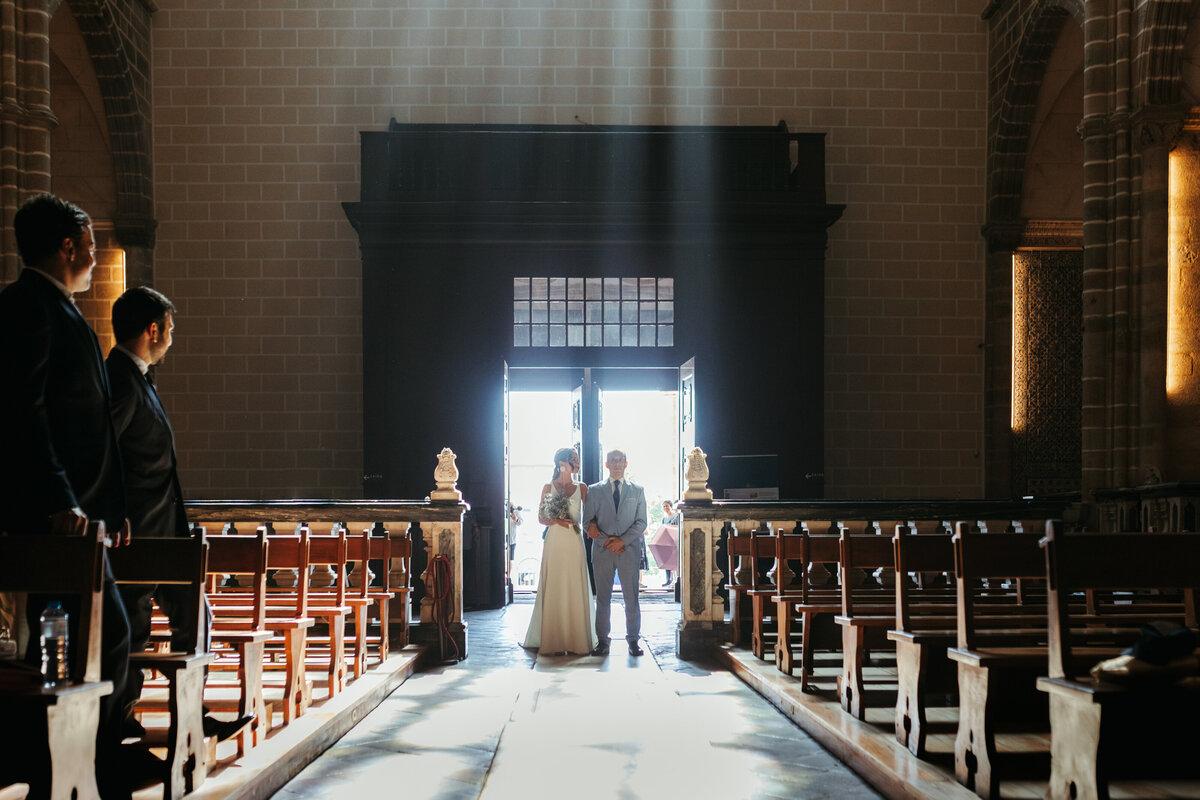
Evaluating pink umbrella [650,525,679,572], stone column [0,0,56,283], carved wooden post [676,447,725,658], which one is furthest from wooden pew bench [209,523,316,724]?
pink umbrella [650,525,679,572]

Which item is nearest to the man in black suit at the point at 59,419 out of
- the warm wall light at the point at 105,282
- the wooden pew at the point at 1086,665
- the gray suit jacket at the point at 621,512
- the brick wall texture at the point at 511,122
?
the wooden pew at the point at 1086,665

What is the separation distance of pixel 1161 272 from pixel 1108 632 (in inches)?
219

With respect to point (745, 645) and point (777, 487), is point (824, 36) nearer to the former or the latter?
point (777, 487)

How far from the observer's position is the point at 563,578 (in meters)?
8.62

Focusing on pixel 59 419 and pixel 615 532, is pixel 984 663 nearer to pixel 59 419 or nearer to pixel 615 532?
pixel 59 419

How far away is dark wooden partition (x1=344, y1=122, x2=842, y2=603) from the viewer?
11.8 metres

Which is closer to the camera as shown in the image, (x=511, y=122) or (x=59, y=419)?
(x=59, y=419)

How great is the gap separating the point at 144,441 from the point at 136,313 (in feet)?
1.49

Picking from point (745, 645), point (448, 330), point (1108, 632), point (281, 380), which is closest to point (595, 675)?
point (745, 645)

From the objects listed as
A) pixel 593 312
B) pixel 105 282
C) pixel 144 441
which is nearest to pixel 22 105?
pixel 105 282

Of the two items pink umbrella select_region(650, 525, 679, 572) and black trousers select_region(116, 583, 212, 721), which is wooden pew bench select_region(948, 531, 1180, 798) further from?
pink umbrella select_region(650, 525, 679, 572)

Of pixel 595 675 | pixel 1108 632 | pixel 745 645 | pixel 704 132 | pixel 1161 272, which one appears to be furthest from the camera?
pixel 704 132

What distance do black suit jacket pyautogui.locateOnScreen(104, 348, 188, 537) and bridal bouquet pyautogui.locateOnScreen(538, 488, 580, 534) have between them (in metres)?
4.80

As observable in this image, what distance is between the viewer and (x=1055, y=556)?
10.8 ft
